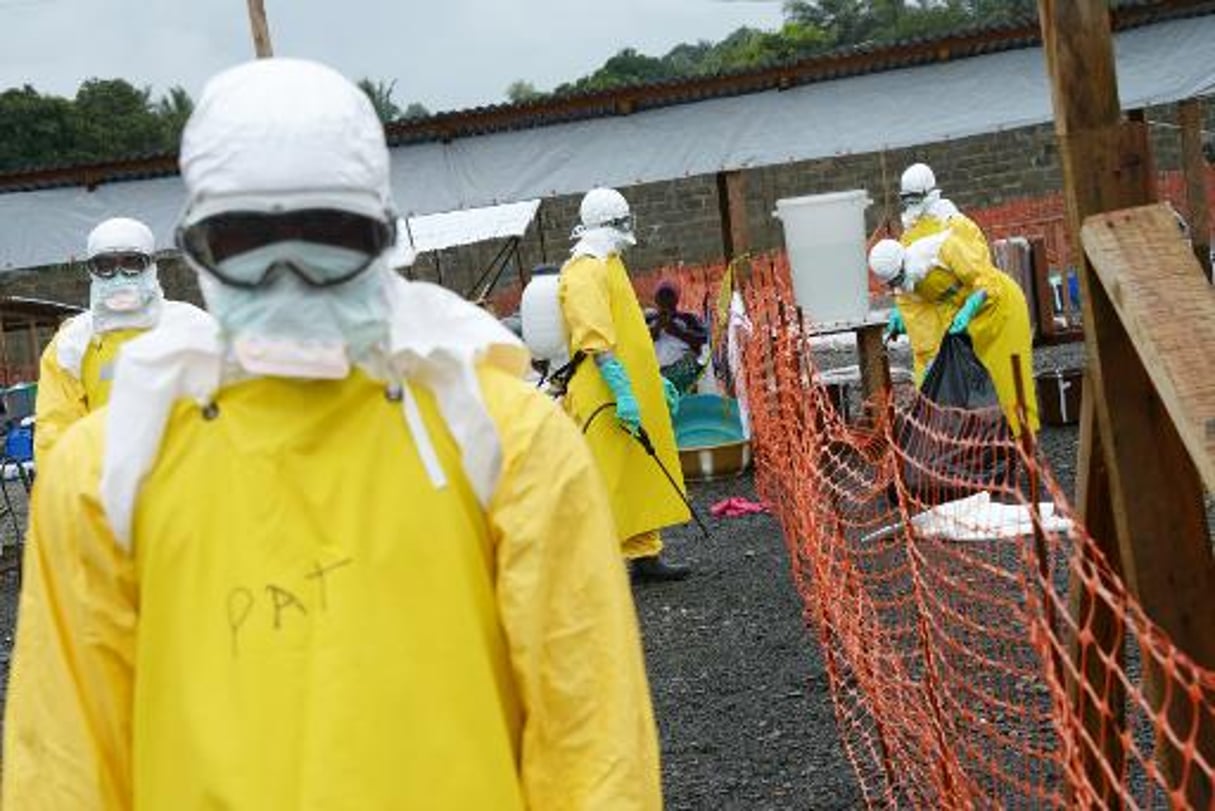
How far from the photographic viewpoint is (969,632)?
5922 millimetres

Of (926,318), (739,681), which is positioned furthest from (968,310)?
(739,681)

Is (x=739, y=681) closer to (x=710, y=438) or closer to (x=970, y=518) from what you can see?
(x=970, y=518)

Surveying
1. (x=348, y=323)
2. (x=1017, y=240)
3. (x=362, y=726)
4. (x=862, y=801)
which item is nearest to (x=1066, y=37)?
(x=348, y=323)

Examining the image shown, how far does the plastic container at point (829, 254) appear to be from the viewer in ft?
33.8

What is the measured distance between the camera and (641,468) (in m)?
7.84

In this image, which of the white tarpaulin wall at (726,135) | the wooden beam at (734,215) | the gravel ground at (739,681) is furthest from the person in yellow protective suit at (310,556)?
the white tarpaulin wall at (726,135)

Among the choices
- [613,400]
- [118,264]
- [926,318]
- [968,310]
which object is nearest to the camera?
[118,264]

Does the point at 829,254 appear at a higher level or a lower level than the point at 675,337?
higher

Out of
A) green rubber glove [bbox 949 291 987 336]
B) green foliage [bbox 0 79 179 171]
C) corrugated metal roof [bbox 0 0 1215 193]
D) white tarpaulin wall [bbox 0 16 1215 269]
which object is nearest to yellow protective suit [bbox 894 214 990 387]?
green rubber glove [bbox 949 291 987 336]

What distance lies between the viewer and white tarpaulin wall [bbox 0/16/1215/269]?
41.0 feet

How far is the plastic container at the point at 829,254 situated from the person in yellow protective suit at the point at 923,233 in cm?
31

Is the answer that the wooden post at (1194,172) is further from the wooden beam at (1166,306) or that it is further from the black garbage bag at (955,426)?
the wooden beam at (1166,306)

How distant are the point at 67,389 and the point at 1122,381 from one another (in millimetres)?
4570

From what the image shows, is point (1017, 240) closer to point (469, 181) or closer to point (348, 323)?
point (469, 181)
